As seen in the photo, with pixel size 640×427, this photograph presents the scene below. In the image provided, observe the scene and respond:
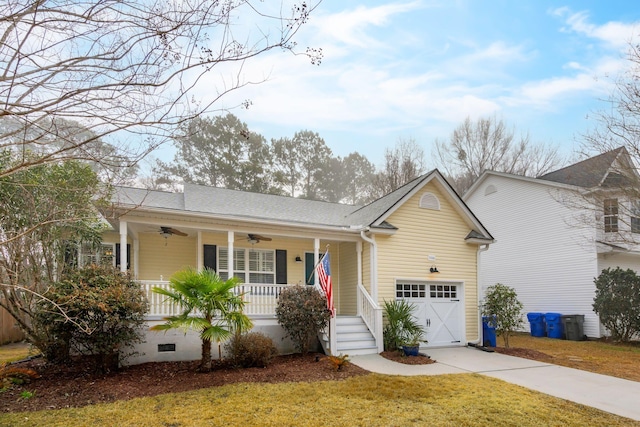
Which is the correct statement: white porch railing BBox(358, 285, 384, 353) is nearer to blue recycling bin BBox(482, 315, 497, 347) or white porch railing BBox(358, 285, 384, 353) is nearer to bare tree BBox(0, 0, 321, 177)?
blue recycling bin BBox(482, 315, 497, 347)

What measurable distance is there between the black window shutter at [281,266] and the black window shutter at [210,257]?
198 centimetres

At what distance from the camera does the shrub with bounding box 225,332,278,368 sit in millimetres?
8812

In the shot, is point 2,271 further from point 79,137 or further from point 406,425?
point 406,425

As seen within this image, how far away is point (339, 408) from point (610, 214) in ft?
47.6

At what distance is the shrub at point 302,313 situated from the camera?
1005 cm

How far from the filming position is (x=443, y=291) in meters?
13.6

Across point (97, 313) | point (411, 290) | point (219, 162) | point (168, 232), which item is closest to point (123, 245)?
point (168, 232)

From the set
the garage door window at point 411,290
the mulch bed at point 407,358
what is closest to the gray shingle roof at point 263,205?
the garage door window at point 411,290

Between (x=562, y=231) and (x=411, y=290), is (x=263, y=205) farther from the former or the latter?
(x=562, y=231)

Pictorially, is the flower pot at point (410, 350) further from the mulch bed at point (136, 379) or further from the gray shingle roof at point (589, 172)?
the gray shingle roof at point (589, 172)

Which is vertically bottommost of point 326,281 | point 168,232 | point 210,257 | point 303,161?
point 326,281

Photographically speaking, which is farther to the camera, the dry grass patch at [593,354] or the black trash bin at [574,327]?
the black trash bin at [574,327]

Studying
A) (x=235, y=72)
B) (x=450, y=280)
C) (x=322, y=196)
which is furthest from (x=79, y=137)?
(x=322, y=196)

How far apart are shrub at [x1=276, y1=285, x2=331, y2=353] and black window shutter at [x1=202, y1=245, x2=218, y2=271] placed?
3064mm
